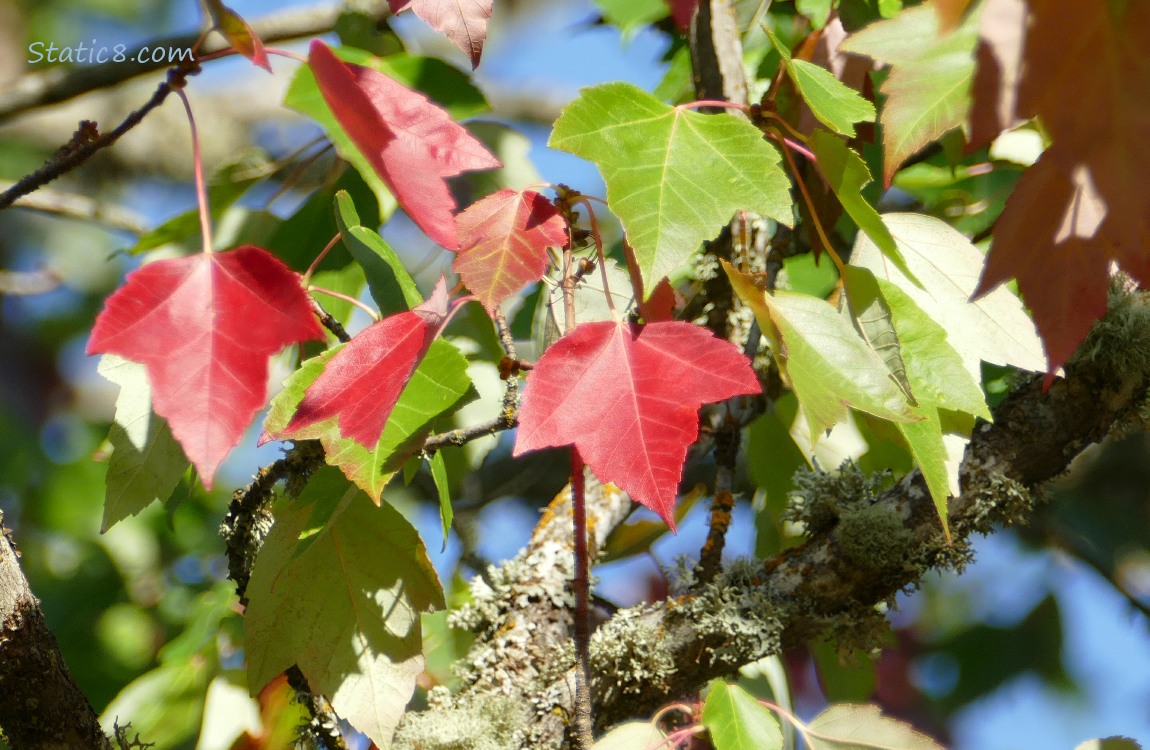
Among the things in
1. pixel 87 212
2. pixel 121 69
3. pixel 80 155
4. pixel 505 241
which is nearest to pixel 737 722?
pixel 505 241

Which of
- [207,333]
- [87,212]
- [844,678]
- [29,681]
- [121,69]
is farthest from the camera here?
[87,212]

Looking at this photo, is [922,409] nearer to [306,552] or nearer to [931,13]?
[931,13]

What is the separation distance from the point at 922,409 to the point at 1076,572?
2359mm

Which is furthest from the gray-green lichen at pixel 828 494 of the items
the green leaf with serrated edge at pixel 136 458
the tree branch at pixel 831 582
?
the green leaf with serrated edge at pixel 136 458

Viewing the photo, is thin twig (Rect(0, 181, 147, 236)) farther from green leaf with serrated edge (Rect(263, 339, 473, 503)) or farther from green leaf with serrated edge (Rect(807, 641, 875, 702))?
green leaf with serrated edge (Rect(807, 641, 875, 702))

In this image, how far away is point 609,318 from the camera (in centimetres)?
89

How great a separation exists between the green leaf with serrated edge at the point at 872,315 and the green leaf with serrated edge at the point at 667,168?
0.41ft

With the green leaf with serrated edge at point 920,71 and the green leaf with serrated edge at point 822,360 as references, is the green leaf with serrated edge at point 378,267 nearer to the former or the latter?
the green leaf with serrated edge at point 822,360

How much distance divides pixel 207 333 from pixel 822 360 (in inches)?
17.3

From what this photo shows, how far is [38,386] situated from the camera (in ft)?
10.9

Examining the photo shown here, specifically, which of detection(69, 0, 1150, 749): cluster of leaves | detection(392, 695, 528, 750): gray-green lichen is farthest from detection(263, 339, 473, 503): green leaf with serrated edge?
detection(392, 695, 528, 750): gray-green lichen

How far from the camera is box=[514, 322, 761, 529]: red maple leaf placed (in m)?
0.68

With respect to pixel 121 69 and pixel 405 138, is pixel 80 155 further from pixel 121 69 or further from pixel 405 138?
pixel 121 69

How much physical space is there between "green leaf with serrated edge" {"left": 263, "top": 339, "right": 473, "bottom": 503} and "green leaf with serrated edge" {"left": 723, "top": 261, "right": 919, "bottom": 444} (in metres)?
0.23
